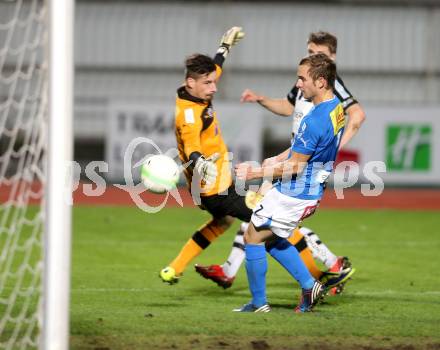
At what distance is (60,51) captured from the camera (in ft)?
16.6

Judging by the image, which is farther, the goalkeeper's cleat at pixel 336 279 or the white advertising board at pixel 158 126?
the white advertising board at pixel 158 126

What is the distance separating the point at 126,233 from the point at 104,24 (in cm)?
1074

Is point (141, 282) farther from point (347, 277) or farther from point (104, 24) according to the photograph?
point (104, 24)

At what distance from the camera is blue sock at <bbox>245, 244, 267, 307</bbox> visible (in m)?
7.16

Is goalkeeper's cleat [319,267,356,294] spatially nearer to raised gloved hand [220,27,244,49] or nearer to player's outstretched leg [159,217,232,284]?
player's outstretched leg [159,217,232,284]

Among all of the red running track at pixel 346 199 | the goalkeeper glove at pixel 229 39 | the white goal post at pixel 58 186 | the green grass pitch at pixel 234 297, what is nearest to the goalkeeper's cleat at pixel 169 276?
the green grass pitch at pixel 234 297

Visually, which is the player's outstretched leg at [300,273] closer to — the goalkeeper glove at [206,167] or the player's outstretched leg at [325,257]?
the goalkeeper glove at [206,167]

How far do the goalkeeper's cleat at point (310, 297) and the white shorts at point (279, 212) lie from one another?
18.1 inches

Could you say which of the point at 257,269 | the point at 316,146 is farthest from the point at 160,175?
the point at 316,146

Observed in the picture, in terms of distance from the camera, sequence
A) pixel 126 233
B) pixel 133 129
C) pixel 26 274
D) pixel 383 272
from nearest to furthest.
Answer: pixel 26 274 < pixel 383 272 < pixel 126 233 < pixel 133 129

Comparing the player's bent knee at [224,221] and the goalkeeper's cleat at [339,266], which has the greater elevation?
the player's bent knee at [224,221]

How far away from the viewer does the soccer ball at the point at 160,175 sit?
7945 millimetres

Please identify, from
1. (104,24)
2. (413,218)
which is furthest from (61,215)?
(104,24)

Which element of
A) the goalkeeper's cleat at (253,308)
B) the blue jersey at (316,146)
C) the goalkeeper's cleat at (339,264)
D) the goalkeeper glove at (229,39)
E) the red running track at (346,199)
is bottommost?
the red running track at (346,199)
